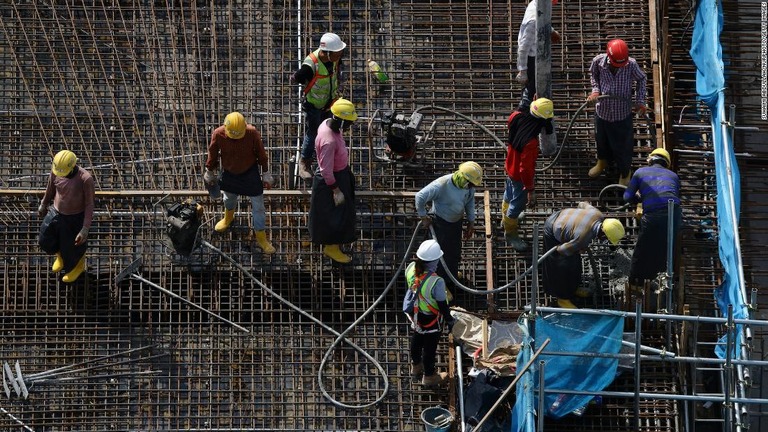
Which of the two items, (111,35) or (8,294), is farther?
(111,35)

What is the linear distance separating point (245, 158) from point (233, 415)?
290 cm

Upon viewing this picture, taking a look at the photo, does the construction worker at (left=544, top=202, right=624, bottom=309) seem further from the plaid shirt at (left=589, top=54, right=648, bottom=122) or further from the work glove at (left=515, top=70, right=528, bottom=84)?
the work glove at (left=515, top=70, right=528, bottom=84)

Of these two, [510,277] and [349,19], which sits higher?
[349,19]

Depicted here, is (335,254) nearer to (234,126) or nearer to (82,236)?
(234,126)

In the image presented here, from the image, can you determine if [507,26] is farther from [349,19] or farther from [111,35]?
[111,35]

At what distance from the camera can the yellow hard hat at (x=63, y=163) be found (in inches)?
661

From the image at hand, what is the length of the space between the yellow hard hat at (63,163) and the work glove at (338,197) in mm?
2956

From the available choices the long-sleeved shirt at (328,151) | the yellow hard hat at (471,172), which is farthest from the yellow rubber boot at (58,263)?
the yellow hard hat at (471,172)

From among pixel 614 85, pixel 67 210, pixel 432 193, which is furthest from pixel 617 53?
pixel 67 210

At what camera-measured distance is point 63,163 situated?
1680 cm

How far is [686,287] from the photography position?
715 inches

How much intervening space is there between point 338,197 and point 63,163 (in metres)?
3.09

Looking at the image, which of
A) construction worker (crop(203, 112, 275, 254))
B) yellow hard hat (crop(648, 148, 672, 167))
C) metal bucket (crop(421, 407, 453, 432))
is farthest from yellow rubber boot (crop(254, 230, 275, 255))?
yellow hard hat (crop(648, 148, 672, 167))

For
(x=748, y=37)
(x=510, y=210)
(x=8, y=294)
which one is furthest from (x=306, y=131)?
(x=748, y=37)
